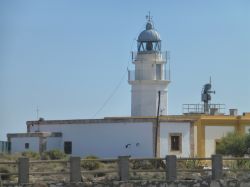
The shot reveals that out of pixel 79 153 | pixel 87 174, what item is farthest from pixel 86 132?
pixel 87 174

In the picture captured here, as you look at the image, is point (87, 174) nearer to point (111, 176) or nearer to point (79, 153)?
point (111, 176)

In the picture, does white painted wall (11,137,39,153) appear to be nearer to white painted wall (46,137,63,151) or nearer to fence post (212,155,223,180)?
white painted wall (46,137,63,151)

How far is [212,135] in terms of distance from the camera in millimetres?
52062

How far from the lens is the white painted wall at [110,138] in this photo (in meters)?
49.6

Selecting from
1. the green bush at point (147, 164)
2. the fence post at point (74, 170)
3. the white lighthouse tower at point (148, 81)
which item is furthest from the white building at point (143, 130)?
the fence post at point (74, 170)

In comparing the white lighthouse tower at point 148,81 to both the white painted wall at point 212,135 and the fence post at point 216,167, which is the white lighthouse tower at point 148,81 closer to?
the white painted wall at point 212,135

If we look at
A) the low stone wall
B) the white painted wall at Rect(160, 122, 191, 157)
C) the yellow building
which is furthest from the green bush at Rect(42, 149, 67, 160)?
the low stone wall

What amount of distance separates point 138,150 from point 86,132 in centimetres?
413

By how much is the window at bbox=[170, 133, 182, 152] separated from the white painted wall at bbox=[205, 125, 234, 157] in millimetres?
2410

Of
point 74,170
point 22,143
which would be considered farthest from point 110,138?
point 74,170

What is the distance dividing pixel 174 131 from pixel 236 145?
4.24 meters

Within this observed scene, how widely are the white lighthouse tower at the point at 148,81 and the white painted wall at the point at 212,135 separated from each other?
482cm

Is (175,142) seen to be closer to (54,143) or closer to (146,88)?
(146,88)

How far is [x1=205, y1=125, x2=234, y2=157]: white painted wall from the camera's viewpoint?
170ft
